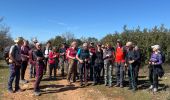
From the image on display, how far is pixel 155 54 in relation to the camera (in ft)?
43.7

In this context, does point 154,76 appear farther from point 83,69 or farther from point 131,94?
point 83,69

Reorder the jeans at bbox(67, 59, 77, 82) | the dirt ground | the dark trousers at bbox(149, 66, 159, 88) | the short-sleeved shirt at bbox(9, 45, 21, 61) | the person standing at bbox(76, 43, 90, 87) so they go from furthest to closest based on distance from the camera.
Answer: the jeans at bbox(67, 59, 77, 82), the person standing at bbox(76, 43, 90, 87), the dark trousers at bbox(149, 66, 159, 88), the short-sleeved shirt at bbox(9, 45, 21, 61), the dirt ground

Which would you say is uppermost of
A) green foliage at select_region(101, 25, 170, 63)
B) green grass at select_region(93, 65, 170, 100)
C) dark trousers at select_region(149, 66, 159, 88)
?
green foliage at select_region(101, 25, 170, 63)

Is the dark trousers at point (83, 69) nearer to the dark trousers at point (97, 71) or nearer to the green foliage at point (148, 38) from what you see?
the dark trousers at point (97, 71)

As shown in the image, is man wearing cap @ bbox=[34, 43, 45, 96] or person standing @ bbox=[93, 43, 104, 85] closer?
man wearing cap @ bbox=[34, 43, 45, 96]

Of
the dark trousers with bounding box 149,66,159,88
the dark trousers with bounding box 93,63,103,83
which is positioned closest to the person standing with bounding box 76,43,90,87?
the dark trousers with bounding box 93,63,103,83

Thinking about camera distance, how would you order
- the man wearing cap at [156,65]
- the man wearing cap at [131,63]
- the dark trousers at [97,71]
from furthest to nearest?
the dark trousers at [97,71] → the man wearing cap at [131,63] → the man wearing cap at [156,65]

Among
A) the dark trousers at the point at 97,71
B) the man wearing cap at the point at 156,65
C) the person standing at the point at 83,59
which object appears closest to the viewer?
the man wearing cap at the point at 156,65

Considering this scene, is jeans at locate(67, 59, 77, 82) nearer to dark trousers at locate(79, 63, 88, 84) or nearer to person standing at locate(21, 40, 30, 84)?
dark trousers at locate(79, 63, 88, 84)

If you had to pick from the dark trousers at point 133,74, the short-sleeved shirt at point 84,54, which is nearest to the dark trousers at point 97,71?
the short-sleeved shirt at point 84,54

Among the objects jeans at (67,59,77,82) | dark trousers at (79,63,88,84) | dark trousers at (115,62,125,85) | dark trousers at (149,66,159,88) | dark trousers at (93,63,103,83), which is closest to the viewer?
dark trousers at (149,66,159,88)

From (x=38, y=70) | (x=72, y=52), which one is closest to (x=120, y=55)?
(x=72, y=52)

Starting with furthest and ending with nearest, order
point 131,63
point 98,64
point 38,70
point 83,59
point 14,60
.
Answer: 1. point 98,64
2. point 83,59
3. point 131,63
4. point 38,70
5. point 14,60

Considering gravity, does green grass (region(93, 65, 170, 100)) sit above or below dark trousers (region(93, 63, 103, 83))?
below
